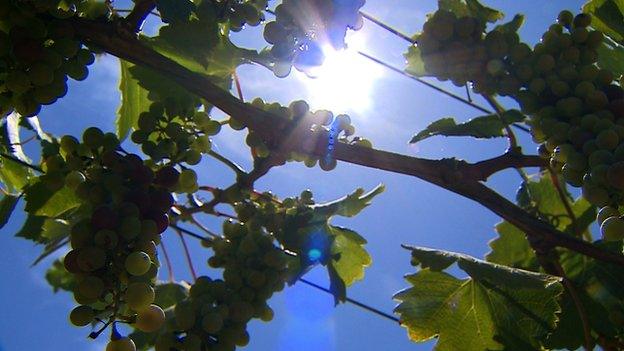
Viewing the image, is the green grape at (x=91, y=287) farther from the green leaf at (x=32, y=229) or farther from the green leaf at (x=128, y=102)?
the green leaf at (x=32, y=229)

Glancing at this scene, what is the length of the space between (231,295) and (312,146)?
44 cm

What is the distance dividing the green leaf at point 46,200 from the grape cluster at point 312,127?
490 mm

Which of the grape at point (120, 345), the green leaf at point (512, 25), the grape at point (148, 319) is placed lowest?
the grape at point (120, 345)

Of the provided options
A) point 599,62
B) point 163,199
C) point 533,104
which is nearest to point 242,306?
point 163,199

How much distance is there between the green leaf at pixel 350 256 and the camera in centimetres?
219

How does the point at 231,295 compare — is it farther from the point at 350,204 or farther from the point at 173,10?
the point at 173,10

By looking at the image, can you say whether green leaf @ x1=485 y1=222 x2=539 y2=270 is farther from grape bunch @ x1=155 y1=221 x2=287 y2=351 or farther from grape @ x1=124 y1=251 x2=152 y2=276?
grape @ x1=124 y1=251 x2=152 y2=276

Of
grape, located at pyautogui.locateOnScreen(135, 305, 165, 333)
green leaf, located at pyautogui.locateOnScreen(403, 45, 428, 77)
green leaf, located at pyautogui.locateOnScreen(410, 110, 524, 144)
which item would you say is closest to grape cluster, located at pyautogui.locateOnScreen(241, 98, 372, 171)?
green leaf, located at pyautogui.locateOnScreen(410, 110, 524, 144)

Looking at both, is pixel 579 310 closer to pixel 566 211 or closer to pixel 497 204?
pixel 497 204

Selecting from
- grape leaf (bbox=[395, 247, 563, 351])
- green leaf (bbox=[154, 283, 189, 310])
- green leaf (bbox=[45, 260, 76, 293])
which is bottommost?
grape leaf (bbox=[395, 247, 563, 351])

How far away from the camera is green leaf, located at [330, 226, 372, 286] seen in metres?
2.19

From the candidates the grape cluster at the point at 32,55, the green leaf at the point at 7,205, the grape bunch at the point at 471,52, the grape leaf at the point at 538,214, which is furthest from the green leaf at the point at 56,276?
the grape bunch at the point at 471,52

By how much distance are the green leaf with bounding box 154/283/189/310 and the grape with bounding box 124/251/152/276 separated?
3.96ft

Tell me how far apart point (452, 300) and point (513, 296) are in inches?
7.3
